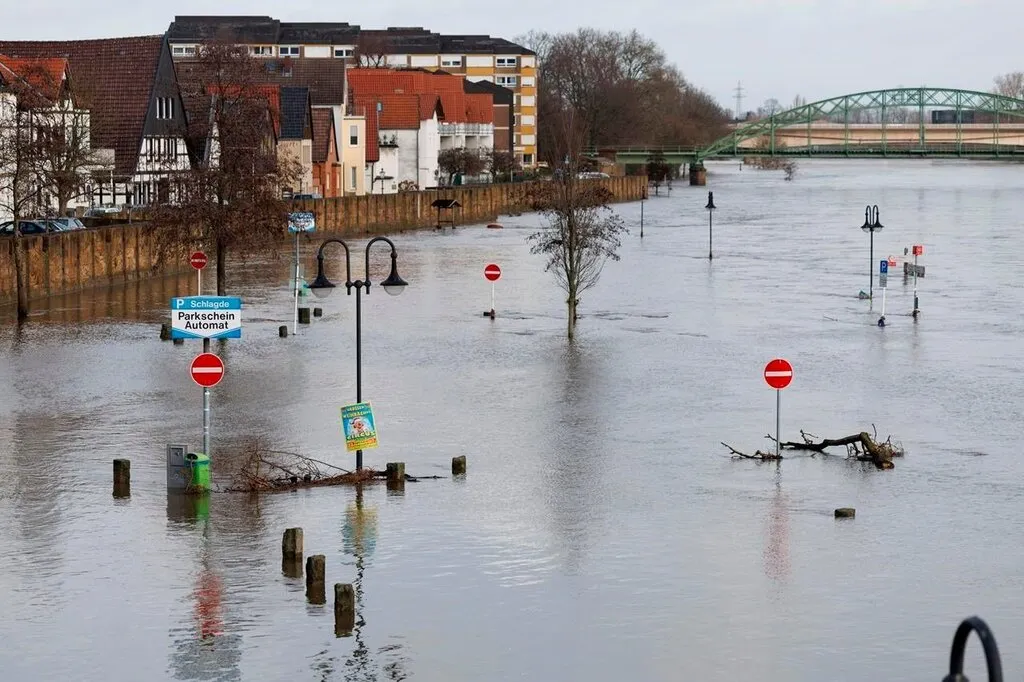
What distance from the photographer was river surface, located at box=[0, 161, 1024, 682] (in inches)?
883

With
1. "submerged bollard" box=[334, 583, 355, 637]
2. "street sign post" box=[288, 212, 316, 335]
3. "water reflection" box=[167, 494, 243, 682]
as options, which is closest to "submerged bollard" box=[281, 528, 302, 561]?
"water reflection" box=[167, 494, 243, 682]

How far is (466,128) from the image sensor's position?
159 meters

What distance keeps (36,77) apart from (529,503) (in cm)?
4994

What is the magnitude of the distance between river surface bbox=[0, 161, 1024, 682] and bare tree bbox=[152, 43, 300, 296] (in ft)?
9.95

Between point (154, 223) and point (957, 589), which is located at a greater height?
point (154, 223)

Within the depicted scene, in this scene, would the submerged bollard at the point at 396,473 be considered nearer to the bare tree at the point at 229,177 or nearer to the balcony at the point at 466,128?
the bare tree at the point at 229,177

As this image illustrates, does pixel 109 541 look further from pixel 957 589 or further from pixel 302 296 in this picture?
pixel 302 296

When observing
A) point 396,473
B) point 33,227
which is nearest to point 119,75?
point 33,227

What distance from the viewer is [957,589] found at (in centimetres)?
2517

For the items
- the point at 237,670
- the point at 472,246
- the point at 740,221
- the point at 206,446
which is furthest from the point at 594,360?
the point at 740,221

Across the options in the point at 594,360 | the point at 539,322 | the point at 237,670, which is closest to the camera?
the point at 237,670

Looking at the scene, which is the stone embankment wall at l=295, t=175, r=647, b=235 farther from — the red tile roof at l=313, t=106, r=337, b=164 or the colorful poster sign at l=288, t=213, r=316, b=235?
the colorful poster sign at l=288, t=213, r=316, b=235

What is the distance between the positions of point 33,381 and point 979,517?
2311 cm

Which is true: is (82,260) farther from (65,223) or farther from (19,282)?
(19,282)
